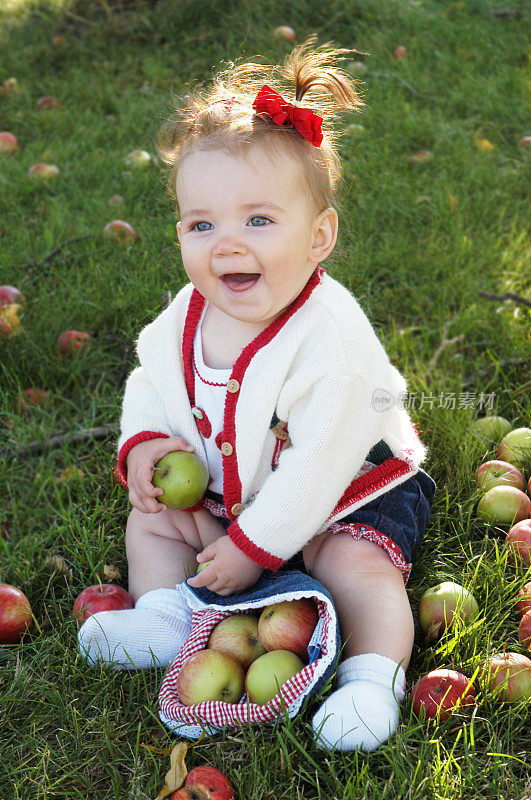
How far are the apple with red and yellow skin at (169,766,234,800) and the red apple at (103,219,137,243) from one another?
257 cm

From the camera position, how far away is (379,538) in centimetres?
204

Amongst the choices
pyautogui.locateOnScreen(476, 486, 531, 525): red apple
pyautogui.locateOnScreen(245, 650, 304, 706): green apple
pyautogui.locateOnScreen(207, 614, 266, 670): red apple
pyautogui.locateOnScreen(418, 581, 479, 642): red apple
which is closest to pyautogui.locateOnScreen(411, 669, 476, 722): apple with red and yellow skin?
pyautogui.locateOnScreen(418, 581, 479, 642): red apple

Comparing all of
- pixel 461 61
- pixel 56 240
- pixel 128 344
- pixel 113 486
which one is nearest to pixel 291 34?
pixel 461 61

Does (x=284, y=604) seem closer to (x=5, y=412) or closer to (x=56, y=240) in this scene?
(x=5, y=412)

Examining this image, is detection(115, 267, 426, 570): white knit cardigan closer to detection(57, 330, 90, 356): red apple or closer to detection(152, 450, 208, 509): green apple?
detection(152, 450, 208, 509): green apple

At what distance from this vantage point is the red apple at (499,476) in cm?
243

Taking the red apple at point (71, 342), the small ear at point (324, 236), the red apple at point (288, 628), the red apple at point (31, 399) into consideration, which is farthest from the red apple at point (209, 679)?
the red apple at point (71, 342)

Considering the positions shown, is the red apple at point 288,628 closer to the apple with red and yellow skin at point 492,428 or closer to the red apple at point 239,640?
the red apple at point 239,640

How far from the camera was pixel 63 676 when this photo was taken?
1.97 metres

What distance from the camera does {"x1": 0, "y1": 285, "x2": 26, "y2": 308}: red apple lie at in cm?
315

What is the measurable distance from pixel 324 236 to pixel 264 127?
0.30 metres

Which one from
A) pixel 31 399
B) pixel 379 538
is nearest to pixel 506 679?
pixel 379 538

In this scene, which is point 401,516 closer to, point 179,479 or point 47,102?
point 179,479

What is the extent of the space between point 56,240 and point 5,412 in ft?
3.94
